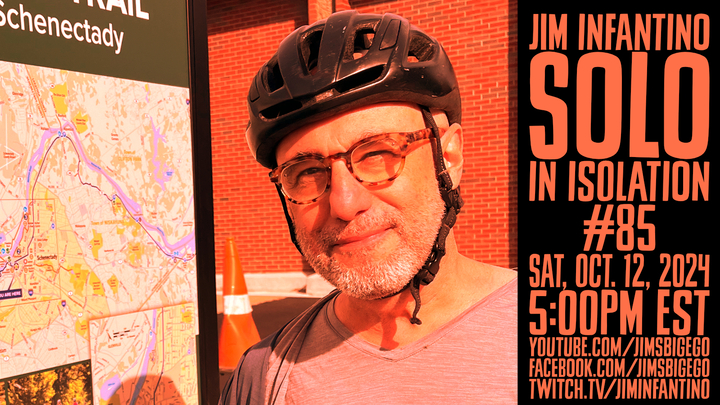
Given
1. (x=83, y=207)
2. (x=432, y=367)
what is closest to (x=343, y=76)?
(x=432, y=367)

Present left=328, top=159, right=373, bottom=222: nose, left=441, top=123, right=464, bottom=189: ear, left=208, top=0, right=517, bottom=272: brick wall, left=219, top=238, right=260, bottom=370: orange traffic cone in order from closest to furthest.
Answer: left=328, top=159, right=373, bottom=222: nose < left=441, top=123, right=464, bottom=189: ear < left=219, top=238, right=260, bottom=370: orange traffic cone < left=208, top=0, right=517, bottom=272: brick wall

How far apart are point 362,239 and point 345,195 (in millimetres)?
140

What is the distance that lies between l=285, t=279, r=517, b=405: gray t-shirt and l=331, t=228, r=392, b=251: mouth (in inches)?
13.8

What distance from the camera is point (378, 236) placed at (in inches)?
55.7

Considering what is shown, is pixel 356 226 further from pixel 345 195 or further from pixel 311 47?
pixel 311 47

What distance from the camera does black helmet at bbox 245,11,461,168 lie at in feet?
4.81

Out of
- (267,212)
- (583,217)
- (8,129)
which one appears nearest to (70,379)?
(8,129)

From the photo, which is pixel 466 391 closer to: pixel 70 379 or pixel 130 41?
pixel 70 379

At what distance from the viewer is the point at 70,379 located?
228 centimetres

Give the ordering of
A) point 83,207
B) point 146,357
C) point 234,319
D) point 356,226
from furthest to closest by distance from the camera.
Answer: point 234,319, point 146,357, point 83,207, point 356,226

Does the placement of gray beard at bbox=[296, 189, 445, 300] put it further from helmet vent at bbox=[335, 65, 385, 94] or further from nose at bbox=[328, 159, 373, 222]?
helmet vent at bbox=[335, 65, 385, 94]

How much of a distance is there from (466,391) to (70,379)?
76.8 inches

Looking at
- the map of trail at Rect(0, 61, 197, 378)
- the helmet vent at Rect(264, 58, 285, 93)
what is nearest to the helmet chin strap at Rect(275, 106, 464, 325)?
the helmet vent at Rect(264, 58, 285, 93)

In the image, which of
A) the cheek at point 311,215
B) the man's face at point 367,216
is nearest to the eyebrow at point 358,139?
the man's face at point 367,216
